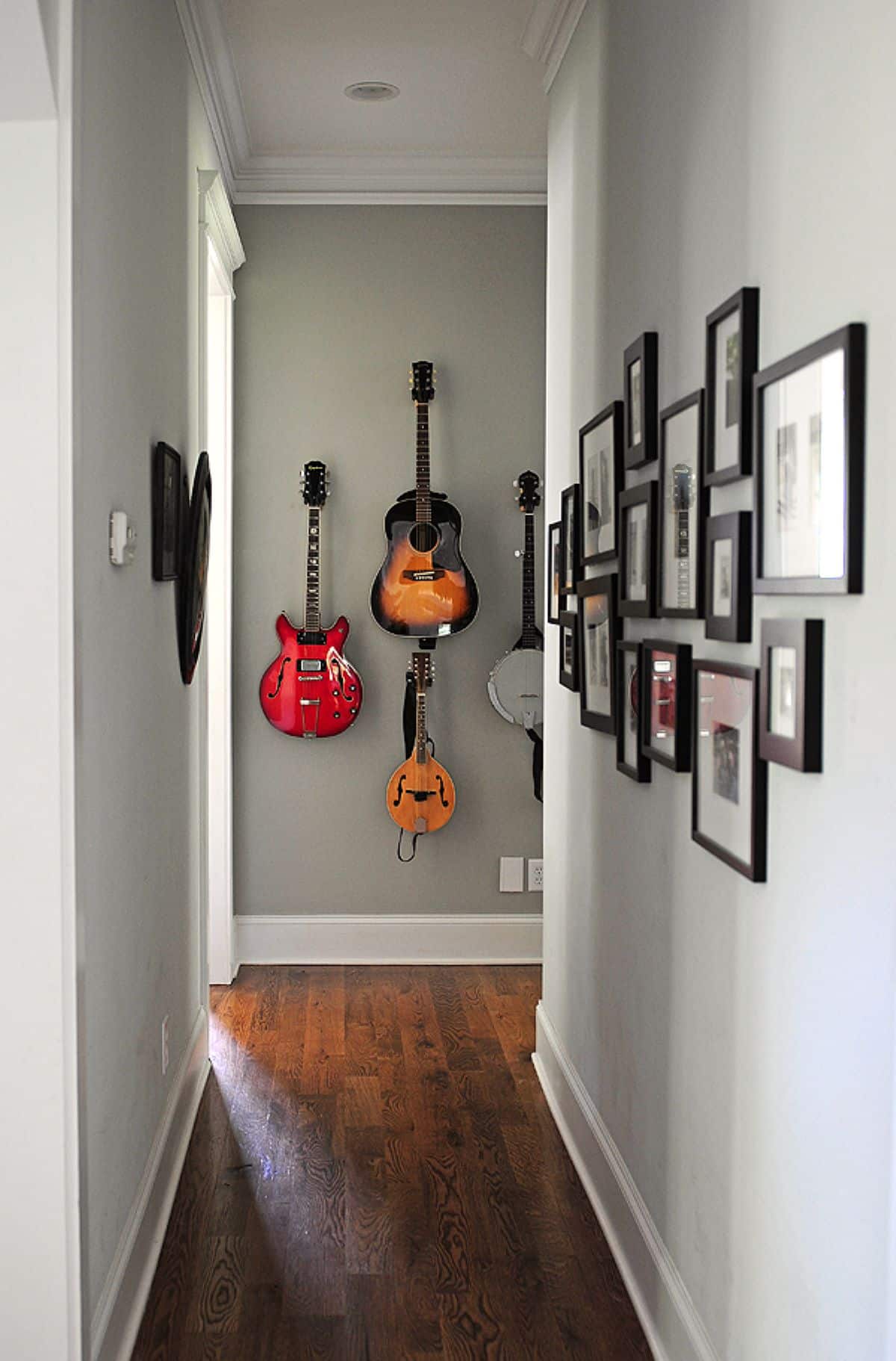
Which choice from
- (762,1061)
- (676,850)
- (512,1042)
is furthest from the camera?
(512,1042)

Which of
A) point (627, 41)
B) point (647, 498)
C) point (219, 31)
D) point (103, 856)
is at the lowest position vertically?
point (103, 856)

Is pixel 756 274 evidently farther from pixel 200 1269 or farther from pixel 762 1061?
pixel 200 1269

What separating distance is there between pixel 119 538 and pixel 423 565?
2.38m

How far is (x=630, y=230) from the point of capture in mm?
2520

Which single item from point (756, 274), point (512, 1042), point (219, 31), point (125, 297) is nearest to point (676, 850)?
point (756, 274)

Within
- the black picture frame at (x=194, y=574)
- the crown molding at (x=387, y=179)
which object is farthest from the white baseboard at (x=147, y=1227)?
the crown molding at (x=387, y=179)

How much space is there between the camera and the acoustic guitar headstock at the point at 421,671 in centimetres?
466

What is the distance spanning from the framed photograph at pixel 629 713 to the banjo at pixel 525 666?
2.11m

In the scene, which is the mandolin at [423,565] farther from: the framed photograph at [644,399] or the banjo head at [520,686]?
the framed photograph at [644,399]

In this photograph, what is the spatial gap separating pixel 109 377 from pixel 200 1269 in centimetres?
169

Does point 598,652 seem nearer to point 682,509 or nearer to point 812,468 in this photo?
point 682,509

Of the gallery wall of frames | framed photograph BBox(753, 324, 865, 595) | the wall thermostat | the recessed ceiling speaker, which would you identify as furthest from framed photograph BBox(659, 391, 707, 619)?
the recessed ceiling speaker

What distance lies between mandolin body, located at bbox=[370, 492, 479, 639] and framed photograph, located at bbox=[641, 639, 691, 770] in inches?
92.2

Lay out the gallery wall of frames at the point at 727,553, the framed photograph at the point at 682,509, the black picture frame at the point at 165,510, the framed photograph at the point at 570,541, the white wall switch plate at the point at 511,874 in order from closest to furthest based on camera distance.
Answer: the gallery wall of frames at the point at 727,553 → the framed photograph at the point at 682,509 → the black picture frame at the point at 165,510 → the framed photograph at the point at 570,541 → the white wall switch plate at the point at 511,874
